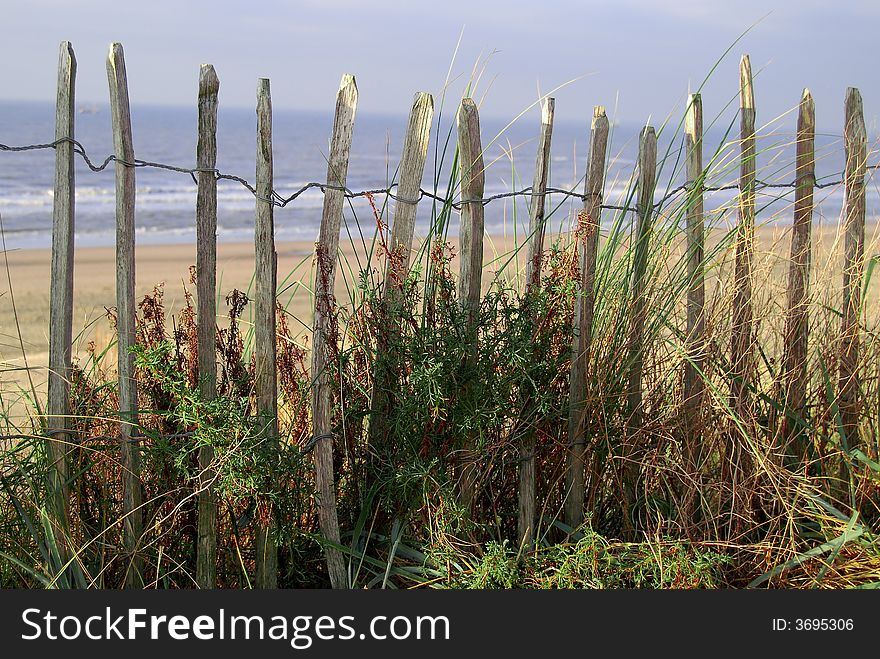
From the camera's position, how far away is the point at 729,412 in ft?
9.05

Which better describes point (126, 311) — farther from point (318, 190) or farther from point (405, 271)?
point (318, 190)

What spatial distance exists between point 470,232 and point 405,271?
26 cm

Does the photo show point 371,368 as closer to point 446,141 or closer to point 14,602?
point 446,141

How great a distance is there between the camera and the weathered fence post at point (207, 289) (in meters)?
2.50

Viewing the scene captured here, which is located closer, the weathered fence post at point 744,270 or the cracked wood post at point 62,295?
the cracked wood post at point 62,295

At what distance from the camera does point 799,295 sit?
10.4 feet

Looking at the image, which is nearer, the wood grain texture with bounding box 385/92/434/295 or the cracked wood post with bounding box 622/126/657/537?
the wood grain texture with bounding box 385/92/434/295

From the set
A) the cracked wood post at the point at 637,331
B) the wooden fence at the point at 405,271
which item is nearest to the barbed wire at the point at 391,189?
the wooden fence at the point at 405,271

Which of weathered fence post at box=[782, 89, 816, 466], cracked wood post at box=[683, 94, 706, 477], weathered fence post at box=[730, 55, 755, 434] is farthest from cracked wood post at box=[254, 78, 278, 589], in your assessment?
weathered fence post at box=[782, 89, 816, 466]

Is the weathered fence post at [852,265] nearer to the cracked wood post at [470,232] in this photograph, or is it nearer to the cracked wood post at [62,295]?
the cracked wood post at [470,232]

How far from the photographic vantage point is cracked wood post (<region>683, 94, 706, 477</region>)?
285 cm

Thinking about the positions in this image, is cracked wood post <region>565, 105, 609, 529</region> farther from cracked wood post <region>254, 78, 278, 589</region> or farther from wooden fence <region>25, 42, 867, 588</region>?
cracked wood post <region>254, 78, 278, 589</region>

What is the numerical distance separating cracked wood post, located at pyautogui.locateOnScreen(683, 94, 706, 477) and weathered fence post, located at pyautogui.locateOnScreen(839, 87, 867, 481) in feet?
1.75

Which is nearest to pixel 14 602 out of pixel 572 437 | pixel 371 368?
pixel 371 368
